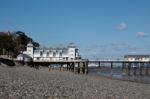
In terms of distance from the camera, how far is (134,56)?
14488cm

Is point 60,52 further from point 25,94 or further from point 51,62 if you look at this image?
point 25,94

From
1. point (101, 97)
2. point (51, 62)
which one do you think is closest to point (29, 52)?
point (51, 62)

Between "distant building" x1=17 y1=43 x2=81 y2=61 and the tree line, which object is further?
"distant building" x1=17 y1=43 x2=81 y2=61

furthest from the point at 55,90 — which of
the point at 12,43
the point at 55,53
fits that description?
the point at 55,53

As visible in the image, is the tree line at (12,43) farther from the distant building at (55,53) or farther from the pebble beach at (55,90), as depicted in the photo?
the pebble beach at (55,90)

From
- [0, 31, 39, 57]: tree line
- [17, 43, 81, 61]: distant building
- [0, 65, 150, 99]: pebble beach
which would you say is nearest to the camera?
[0, 65, 150, 99]: pebble beach

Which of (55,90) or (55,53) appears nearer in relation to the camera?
(55,90)

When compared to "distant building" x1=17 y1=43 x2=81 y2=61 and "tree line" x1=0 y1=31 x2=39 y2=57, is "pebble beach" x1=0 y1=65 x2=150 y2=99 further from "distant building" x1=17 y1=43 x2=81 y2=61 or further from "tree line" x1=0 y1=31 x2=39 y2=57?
"distant building" x1=17 y1=43 x2=81 y2=61

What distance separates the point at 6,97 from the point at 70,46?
386 ft

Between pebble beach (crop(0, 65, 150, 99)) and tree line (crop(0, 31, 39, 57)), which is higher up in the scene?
tree line (crop(0, 31, 39, 57))

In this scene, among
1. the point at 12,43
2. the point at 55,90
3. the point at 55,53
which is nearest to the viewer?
the point at 55,90

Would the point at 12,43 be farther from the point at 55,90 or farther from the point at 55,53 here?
the point at 55,90

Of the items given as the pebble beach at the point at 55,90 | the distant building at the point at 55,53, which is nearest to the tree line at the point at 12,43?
the distant building at the point at 55,53

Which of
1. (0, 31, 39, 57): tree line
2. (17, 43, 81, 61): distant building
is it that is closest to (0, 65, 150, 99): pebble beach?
(0, 31, 39, 57): tree line
